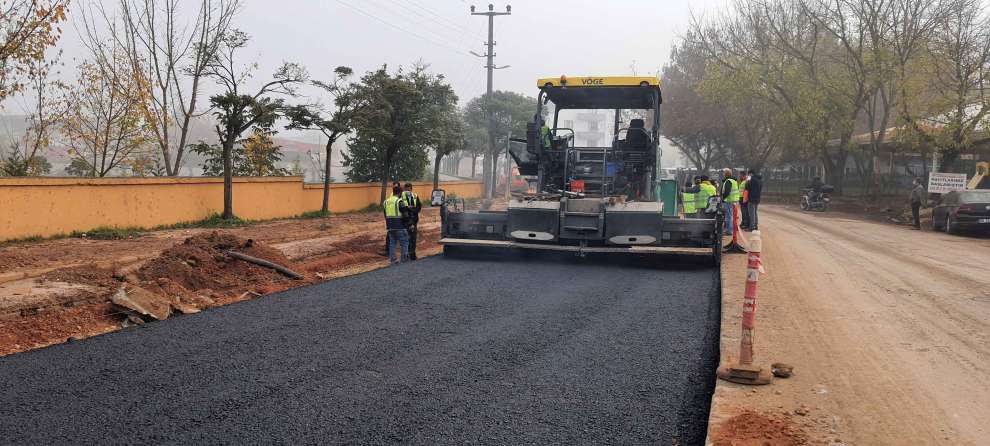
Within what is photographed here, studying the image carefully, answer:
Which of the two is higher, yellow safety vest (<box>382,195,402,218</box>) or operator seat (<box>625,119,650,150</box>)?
operator seat (<box>625,119,650,150</box>)

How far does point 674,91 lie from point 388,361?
39.8 metres

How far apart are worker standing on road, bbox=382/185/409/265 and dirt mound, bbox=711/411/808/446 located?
819 centimetres

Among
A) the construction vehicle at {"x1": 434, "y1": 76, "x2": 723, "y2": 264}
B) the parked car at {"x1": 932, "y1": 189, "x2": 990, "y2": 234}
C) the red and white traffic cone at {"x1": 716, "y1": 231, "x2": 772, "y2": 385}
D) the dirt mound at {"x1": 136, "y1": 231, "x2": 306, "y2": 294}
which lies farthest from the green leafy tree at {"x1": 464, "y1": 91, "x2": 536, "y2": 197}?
the red and white traffic cone at {"x1": 716, "y1": 231, "x2": 772, "y2": 385}

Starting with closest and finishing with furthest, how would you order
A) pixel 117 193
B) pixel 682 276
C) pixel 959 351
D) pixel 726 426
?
pixel 726 426
pixel 959 351
pixel 682 276
pixel 117 193

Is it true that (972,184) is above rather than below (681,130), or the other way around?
below

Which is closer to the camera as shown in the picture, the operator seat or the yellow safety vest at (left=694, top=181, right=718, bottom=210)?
the operator seat

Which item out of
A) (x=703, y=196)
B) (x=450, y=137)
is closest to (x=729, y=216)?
(x=703, y=196)

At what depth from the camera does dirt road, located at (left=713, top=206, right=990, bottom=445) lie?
4305 millimetres

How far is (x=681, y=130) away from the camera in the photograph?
42.1m

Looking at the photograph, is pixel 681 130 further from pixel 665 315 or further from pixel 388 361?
pixel 388 361

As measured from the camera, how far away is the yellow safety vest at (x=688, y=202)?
1388 cm

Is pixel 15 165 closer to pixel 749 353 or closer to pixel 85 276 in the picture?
pixel 85 276

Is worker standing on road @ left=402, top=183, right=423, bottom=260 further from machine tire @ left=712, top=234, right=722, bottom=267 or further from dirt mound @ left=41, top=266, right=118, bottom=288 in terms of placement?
machine tire @ left=712, top=234, right=722, bottom=267

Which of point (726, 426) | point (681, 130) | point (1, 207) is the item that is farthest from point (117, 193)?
point (681, 130)
